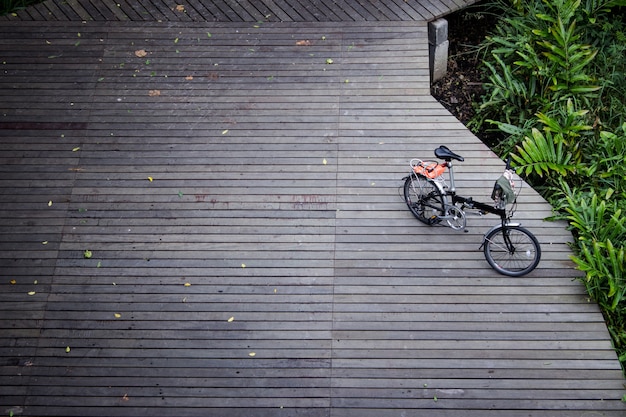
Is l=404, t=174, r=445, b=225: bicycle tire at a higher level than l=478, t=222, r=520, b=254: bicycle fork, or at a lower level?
higher

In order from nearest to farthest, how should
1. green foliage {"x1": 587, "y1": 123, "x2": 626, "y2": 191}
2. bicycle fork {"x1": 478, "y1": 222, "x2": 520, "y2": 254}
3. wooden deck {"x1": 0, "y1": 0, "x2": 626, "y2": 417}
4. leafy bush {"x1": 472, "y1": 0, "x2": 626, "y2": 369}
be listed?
wooden deck {"x1": 0, "y1": 0, "x2": 626, "y2": 417} < bicycle fork {"x1": 478, "y1": 222, "x2": 520, "y2": 254} < leafy bush {"x1": 472, "y1": 0, "x2": 626, "y2": 369} < green foliage {"x1": 587, "y1": 123, "x2": 626, "y2": 191}

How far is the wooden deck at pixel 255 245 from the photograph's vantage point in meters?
6.34

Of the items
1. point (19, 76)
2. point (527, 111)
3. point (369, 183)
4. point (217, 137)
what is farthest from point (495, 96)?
point (19, 76)

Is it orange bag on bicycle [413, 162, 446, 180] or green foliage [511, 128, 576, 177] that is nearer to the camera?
orange bag on bicycle [413, 162, 446, 180]

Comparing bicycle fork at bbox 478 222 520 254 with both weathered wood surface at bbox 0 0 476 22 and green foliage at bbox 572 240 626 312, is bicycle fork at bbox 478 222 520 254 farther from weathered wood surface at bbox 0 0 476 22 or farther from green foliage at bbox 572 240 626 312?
weathered wood surface at bbox 0 0 476 22

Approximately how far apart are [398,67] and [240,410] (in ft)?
15.8

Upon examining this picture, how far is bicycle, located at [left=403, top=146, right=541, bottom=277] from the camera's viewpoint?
6641 mm

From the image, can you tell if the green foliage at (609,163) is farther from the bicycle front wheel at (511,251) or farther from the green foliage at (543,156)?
the bicycle front wheel at (511,251)

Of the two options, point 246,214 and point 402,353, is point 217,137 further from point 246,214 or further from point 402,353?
point 402,353

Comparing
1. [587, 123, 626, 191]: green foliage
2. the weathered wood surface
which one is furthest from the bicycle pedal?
the weathered wood surface

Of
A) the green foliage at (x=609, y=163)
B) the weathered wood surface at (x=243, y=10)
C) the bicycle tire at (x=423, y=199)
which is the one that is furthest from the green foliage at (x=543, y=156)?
the weathered wood surface at (x=243, y=10)

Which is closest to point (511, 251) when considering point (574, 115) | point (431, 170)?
point (431, 170)

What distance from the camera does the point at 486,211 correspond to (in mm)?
6797

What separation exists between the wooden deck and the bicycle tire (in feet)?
0.48
